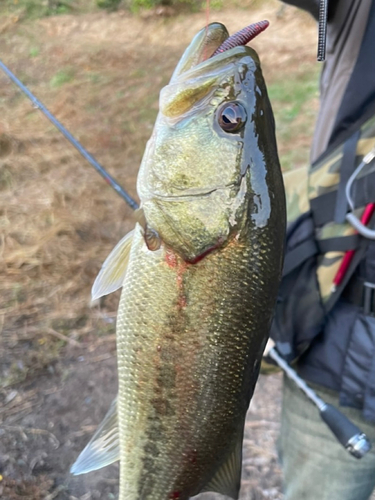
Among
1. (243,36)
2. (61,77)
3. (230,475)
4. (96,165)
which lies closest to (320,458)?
(230,475)

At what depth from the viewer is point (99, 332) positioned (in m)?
3.25

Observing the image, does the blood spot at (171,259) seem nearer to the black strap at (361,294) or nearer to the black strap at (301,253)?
the black strap at (301,253)

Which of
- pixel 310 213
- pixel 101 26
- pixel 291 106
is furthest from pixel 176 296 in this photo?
pixel 101 26

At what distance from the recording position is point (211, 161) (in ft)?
3.73

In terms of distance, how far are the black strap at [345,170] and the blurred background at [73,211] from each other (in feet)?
5.60

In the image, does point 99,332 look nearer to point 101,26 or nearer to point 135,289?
point 135,289

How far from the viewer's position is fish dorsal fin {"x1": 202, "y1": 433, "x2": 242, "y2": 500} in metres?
1.24

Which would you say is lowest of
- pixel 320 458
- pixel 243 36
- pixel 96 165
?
pixel 320 458

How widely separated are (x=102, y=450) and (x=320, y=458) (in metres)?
0.89

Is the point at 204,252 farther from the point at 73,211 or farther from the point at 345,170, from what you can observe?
the point at 73,211

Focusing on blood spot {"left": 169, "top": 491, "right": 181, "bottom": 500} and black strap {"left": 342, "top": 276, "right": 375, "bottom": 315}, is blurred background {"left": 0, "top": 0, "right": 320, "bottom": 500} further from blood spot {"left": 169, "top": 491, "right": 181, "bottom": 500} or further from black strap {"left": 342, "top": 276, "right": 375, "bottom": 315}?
black strap {"left": 342, "top": 276, "right": 375, "bottom": 315}

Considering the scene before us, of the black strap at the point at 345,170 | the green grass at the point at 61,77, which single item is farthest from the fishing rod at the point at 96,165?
the green grass at the point at 61,77

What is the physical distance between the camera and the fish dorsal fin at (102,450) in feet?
4.27

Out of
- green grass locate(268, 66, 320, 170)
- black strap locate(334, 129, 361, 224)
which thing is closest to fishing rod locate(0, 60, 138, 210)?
black strap locate(334, 129, 361, 224)
